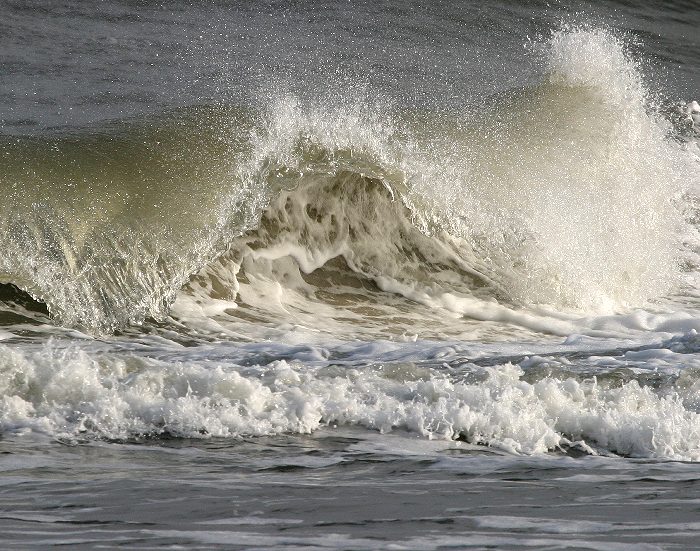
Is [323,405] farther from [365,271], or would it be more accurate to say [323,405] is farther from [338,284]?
[365,271]

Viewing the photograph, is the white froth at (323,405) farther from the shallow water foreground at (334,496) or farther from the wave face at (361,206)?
the wave face at (361,206)

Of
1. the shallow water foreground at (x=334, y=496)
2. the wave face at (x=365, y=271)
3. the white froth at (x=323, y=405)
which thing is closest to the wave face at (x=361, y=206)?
the wave face at (x=365, y=271)

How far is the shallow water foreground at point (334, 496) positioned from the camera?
3582 mm

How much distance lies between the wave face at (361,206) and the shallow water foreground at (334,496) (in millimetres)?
2512

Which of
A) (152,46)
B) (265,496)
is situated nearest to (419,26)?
(152,46)

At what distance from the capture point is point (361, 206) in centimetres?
942

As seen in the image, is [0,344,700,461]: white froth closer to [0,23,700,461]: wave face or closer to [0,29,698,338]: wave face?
[0,23,700,461]: wave face

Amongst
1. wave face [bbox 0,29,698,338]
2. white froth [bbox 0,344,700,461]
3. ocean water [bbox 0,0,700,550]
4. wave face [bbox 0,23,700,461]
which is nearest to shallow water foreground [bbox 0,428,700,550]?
ocean water [bbox 0,0,700,550]

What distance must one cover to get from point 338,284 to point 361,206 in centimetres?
81

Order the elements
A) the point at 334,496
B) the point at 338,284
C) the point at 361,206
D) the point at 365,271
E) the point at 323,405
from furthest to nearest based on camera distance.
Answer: the point at 361,206 → the point at 365,271 → the point at 338,284 → the point at 323,405 → the point at 334,496

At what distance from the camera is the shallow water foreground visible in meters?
3.58

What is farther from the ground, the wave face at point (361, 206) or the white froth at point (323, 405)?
the wave face at point (361, 206)

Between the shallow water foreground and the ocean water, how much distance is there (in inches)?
0.7

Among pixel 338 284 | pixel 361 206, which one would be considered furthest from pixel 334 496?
pixel 361 206
